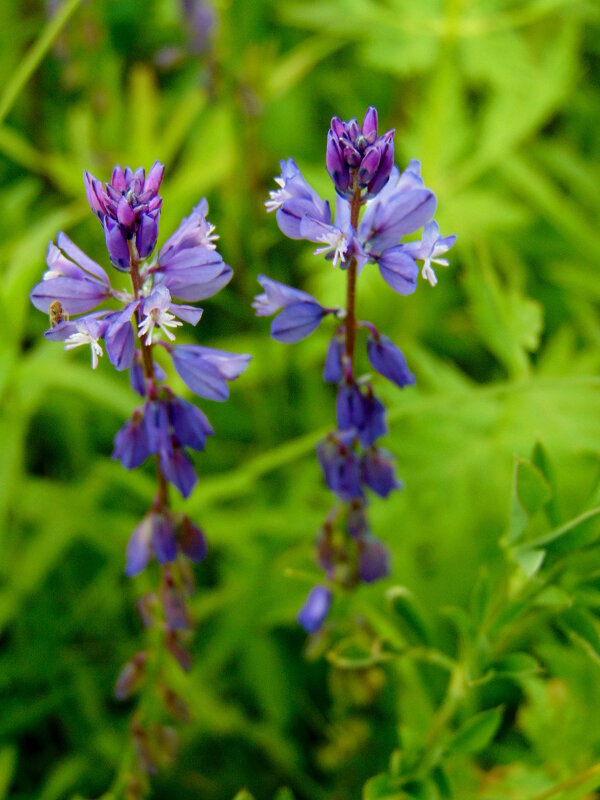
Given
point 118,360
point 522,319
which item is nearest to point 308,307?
point 118,360

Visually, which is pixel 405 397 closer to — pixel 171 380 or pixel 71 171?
pixel 171 380

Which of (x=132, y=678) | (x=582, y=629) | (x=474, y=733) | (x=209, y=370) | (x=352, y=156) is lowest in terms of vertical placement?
(x=474, y=733)

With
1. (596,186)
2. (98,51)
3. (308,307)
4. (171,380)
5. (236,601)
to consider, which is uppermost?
(98,51)

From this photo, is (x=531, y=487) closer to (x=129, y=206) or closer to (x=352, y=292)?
(x=352, y=292)

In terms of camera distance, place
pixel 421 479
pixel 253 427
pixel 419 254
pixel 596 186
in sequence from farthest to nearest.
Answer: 1. pixel 596 186
2. pixel 253 427
3. pixel 421 479
4. pixel 419 254

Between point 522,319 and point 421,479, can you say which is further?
point 421,479

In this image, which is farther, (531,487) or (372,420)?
(372,420)

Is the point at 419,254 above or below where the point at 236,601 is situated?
above

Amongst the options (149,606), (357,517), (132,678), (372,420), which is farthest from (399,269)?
(132,678)
